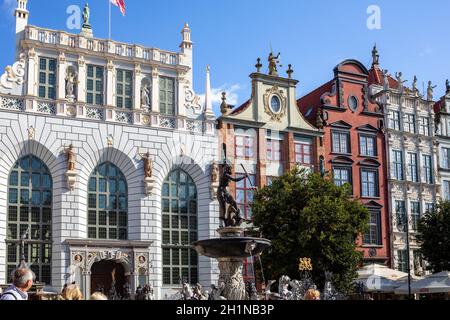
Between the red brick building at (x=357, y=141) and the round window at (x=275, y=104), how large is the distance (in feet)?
9.85

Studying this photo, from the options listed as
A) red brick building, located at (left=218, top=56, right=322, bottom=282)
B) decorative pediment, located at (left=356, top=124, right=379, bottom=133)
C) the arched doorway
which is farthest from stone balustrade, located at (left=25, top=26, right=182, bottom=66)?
decorative pediment, located at (left=356, top=124, right=379, bottom=133)

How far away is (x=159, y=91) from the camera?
1585 inches

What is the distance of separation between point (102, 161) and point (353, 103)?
61.4 feet

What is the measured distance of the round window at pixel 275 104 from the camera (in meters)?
43.8

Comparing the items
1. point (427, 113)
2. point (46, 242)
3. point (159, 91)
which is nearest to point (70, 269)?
point (46, 242)

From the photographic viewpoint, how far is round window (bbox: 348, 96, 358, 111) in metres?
46.9

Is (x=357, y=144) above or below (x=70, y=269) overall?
above

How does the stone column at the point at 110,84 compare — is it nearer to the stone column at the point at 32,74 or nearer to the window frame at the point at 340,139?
the stone column at the point at 32,74

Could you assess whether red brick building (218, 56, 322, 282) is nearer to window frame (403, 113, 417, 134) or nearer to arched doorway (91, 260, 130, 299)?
arched doorway (91, 260, 130, 299)

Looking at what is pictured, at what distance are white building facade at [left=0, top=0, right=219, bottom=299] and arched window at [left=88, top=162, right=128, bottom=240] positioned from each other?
56 mm

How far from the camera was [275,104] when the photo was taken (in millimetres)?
43969

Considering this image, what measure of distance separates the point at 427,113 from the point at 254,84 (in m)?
14.9

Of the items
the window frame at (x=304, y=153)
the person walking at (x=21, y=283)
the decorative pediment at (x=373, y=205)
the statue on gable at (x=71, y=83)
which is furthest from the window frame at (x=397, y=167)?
the person walking at (x=21, y=283)
